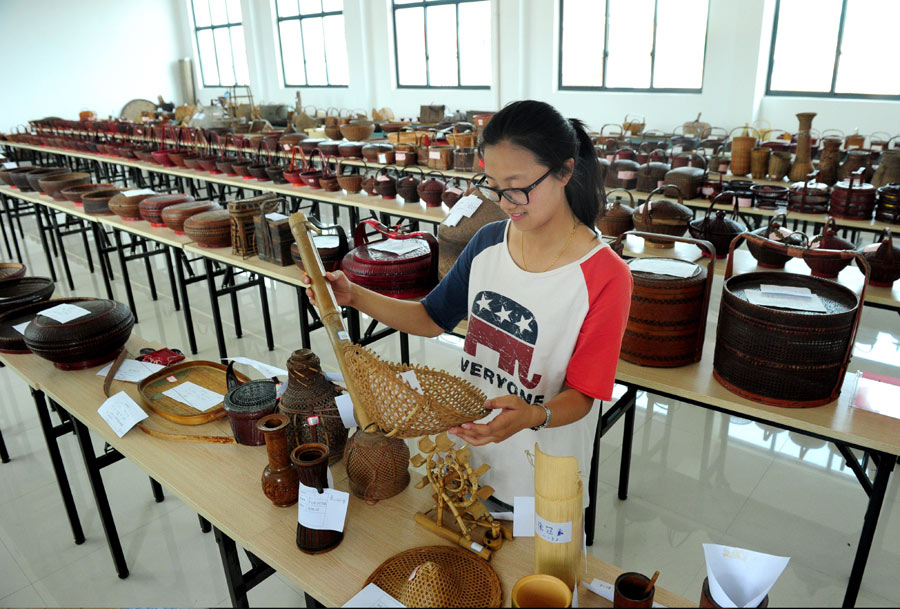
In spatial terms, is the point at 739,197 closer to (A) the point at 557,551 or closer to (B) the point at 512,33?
(A) the point at 557,551

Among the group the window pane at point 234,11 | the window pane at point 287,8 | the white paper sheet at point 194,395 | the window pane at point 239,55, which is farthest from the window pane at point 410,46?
the white paper sheet at point 194,395

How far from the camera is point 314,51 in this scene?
1374cm

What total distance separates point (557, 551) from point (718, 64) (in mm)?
8834

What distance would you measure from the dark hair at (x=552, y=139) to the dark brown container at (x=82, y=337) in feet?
5.34

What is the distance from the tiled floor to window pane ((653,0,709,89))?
7019 millimetres

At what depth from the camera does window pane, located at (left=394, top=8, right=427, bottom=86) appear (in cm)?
1159

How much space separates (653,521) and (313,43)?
1353 centimetres

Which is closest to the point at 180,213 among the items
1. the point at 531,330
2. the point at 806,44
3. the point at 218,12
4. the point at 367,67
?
the point at 531,330

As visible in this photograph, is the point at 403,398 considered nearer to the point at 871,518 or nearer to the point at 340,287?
the point at 340,287

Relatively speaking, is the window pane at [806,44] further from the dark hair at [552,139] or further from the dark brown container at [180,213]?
the dark hair at [552,139]

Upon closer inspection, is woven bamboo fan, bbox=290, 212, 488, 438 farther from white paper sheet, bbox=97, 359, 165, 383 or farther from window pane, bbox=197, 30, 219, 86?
window pane, bbox=197, 30, 219, 86

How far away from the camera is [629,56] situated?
9.39m

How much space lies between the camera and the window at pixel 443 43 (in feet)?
35.8

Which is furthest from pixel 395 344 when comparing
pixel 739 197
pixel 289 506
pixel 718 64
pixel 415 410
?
pixel 718 64
